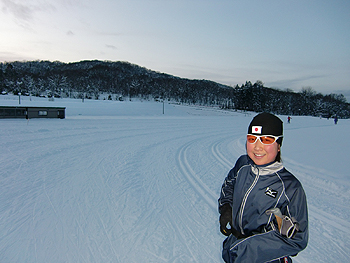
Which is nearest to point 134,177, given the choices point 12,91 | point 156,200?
point 156,200

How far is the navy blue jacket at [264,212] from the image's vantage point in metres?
1.59

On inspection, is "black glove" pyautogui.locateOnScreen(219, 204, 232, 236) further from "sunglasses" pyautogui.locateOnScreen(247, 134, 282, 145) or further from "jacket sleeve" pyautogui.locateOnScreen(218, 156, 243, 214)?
"sunglasses" pyautogui.locateOnScreen(247, 134, 282, 145)

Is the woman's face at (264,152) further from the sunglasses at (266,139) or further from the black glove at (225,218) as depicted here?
the black glove at (225,218)

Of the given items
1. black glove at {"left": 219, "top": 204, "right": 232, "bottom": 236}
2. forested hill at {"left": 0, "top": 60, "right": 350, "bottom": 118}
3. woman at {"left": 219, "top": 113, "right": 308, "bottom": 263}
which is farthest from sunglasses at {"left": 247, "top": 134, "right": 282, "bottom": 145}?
forested hill at {"left": 0, "top": 60, "right": 350, "bottom": 118}

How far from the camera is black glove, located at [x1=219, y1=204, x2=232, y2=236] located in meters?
2.04

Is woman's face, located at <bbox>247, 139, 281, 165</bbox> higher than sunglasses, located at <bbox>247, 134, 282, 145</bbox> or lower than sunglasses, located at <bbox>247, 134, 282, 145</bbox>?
lower

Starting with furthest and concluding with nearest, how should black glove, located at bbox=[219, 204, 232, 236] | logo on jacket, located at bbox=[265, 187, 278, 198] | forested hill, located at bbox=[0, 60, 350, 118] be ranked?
forested hill, located at bbox=[0, 60, 350, 118] → black glove, located at bbox=[219, 204, 232, 236] → logo on jacket, located at bbox=[265, 187, 278, 198]

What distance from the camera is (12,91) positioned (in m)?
78.2

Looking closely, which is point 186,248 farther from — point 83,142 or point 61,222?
point 83,142

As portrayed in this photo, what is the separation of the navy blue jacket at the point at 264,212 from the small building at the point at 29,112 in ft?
→ 88.0

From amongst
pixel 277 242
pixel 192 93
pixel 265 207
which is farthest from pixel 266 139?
pixel 192 93

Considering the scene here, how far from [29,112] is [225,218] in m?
26.9

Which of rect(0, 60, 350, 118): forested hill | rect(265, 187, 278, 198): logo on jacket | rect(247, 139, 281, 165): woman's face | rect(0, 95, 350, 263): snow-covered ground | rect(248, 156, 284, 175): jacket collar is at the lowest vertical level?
rect(0, 95, 350, 263): snow-covered ground

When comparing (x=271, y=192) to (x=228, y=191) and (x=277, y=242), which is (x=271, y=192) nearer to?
(x=277, y=242)
